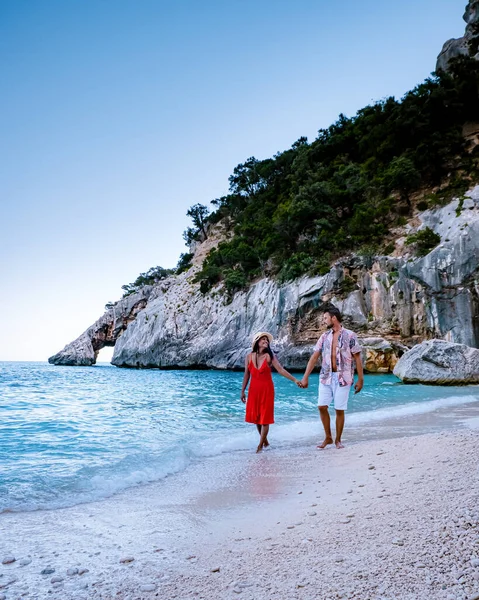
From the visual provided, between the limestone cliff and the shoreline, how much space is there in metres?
22.9

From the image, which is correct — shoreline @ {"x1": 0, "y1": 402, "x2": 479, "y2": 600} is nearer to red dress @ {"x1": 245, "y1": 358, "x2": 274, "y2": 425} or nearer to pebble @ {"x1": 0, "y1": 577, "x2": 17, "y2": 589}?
pebble @ {"x1": 0, "y1": 577, "x2": 17, "y2": 589}

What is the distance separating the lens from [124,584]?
2.31 meters

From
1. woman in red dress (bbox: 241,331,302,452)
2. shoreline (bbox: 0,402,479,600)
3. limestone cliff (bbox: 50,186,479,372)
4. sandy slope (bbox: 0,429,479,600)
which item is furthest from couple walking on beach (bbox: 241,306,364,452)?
limestone cliff (bbox: 50,186,479,372)

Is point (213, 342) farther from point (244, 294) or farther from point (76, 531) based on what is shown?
point (76, 531)

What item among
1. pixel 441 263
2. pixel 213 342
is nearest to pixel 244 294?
pixel 213 342

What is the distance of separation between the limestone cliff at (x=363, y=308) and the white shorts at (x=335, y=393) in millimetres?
21266

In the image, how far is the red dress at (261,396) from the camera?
254 inches

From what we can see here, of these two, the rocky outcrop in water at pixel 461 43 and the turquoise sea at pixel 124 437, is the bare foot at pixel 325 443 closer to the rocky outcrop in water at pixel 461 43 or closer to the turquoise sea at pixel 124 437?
the turquoise sea at pixel 124 437

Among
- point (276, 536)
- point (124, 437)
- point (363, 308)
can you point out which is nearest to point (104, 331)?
point (363, 308)

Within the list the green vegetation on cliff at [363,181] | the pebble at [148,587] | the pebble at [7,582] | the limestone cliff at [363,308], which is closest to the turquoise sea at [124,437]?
the pebble at [7,582]

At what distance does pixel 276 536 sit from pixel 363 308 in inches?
1094

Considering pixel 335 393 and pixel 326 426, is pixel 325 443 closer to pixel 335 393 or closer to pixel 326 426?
pixel 326 426

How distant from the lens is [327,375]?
20.6ft

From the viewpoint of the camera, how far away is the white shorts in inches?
241
